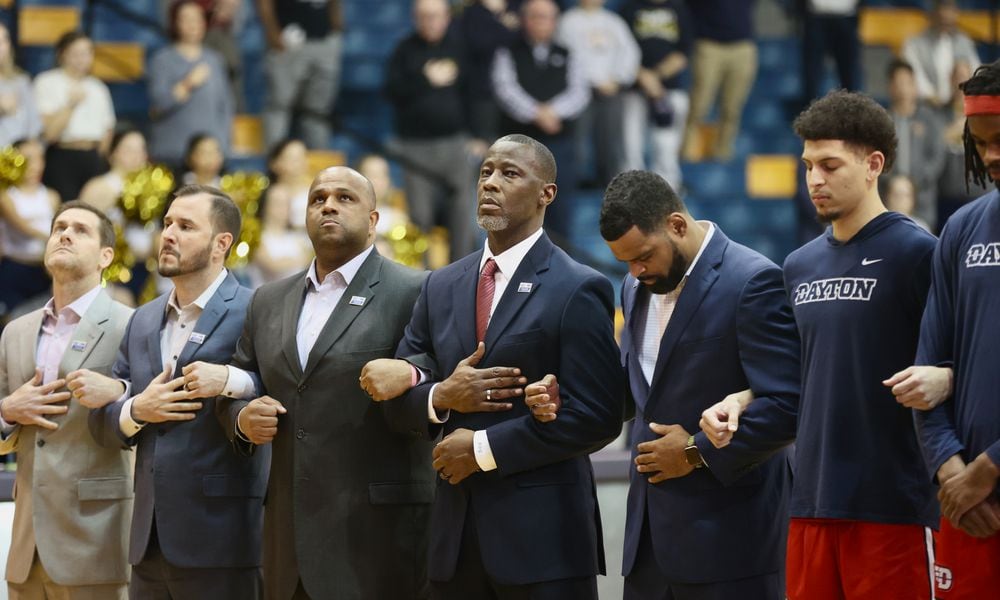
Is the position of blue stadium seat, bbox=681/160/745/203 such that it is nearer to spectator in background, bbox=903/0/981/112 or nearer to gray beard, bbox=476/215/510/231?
spectator in background, bbox=903/0/981/112

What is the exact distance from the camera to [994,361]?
11.2 feet

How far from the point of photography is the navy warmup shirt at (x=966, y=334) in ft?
11.3

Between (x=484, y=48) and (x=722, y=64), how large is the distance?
250 centimetres

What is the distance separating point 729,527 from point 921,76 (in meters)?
9.28

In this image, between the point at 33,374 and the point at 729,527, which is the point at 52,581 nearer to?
the point at 33,374

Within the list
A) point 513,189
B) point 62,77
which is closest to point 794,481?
point 513,189

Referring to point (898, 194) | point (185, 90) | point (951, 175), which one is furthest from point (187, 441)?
point (951, 175)

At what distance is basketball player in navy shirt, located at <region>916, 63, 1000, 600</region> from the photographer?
134 inches

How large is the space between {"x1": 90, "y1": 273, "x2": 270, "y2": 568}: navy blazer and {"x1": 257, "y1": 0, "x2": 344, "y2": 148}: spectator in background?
20.7ft

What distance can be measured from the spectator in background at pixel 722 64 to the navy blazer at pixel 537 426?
8.06 metres

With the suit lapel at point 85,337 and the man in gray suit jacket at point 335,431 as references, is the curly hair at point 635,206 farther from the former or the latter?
the suit lapel at point 85,337

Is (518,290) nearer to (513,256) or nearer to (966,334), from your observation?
(513,256)

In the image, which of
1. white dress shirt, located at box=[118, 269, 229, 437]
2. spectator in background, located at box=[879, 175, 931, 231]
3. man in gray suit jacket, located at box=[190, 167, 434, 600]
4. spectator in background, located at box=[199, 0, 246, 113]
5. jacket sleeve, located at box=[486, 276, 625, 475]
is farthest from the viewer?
spectator in background, located at box=[199, 0, 246, 113]

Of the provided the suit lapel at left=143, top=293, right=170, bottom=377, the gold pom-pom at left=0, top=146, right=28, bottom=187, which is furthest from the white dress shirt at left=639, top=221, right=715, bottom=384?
the gold pom-pom at left=0, top=146, right=28, bottom=187
